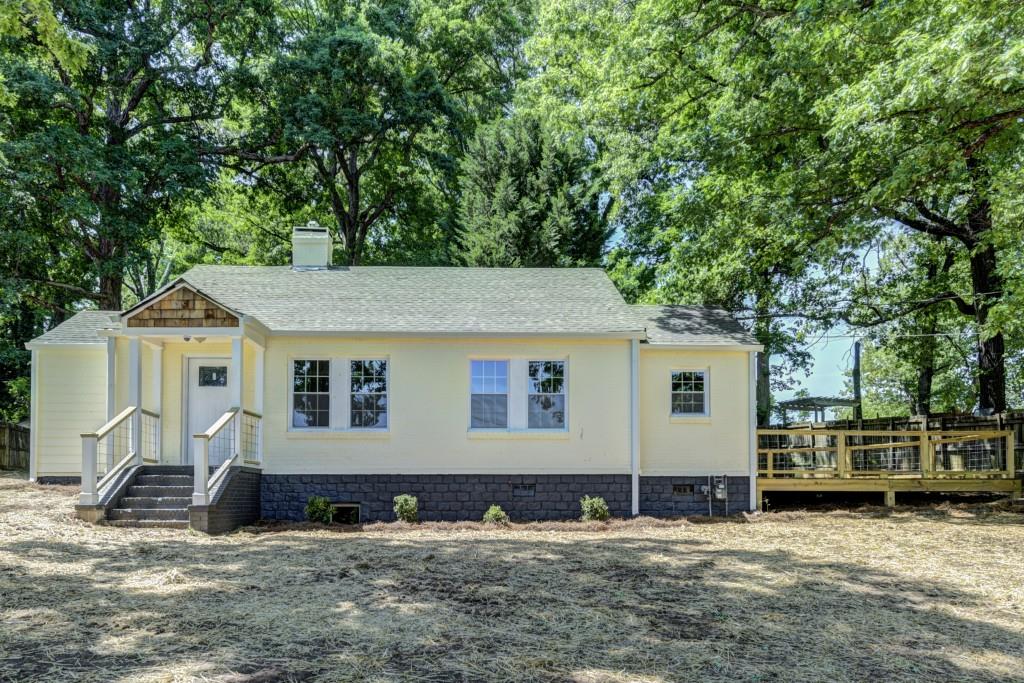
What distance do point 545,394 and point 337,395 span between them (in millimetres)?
3666

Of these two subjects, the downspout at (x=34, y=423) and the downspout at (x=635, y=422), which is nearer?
the downspout at (x=635, y=422)

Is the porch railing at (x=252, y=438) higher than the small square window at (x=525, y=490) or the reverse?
higher

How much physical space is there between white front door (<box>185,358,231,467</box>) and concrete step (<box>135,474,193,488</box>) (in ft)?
5.17

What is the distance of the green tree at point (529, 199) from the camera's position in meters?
23.4

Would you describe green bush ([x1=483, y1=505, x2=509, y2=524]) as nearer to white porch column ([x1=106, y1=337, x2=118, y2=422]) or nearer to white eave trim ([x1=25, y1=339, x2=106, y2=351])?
white porch column ([x1=106, y1=337, x2=118, y2=422])

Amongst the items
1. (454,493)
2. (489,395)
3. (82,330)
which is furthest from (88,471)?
(489,395)

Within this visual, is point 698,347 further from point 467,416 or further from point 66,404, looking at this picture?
point 66,404

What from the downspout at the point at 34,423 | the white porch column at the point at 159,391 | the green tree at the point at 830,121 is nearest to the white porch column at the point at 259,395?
the white porch column at the point at 159,391

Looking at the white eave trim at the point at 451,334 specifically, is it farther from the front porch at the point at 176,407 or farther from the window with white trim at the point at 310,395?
the front porch at the point at 176,407

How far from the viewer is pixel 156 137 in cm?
2402

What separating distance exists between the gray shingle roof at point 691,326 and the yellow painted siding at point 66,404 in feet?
35.7

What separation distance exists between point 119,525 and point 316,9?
22.5 metres

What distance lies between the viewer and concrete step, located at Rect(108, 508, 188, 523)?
11.5 m

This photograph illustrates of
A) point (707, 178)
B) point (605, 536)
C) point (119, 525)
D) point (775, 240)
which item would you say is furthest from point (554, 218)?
point (119, 525)
